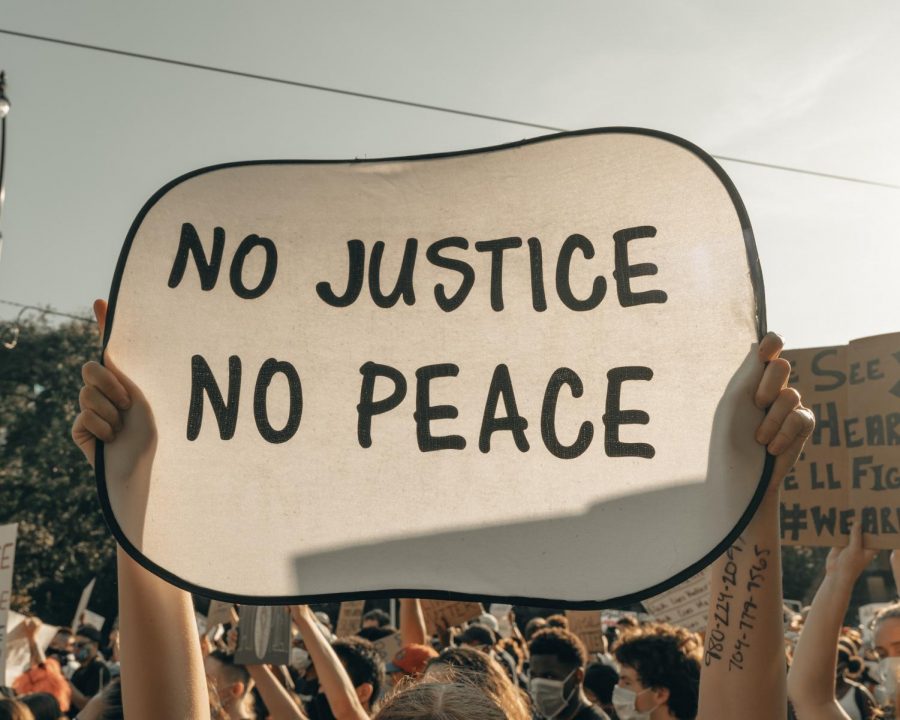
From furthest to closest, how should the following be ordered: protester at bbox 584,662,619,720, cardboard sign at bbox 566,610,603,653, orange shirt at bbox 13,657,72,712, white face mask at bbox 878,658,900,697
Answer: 1. cardboard sign at bbox 566,610,603,653
2. orange shirt at bbox 13,657,72,712
3. protester at bbox 584,662,619,720
4. white face mask at bbox 878,658,900,697

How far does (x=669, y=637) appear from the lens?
338 cm

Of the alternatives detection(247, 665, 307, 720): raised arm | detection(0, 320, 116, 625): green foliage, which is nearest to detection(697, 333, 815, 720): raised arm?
detection(247, 665, 307, 720): raised arm

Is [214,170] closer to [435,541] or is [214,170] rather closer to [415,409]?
[415,409]

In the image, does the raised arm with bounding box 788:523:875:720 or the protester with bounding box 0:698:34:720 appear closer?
the raised arm with bounding box 788:523:875:720

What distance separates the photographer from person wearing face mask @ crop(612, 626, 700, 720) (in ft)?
10.5

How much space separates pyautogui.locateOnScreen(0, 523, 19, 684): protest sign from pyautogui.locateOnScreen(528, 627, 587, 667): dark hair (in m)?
2.93

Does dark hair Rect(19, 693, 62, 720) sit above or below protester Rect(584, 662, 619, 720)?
below

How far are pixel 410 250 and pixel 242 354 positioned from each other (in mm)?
411

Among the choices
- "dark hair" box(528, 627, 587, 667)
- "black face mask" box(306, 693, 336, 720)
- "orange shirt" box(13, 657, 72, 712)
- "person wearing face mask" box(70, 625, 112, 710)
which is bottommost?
"person wearing face mask" box(70, 625, 112, 710)

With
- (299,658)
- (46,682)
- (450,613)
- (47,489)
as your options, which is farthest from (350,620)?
(47,489)

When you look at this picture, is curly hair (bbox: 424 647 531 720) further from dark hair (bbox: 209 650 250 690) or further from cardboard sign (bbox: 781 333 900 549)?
dark hair (bbox: 209 650 250 690)

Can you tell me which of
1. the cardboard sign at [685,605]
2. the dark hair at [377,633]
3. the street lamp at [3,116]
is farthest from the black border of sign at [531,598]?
the street lamp at [3,116]

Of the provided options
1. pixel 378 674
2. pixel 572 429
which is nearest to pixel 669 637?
pixel 378 674

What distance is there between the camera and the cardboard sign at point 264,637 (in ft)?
11.9
